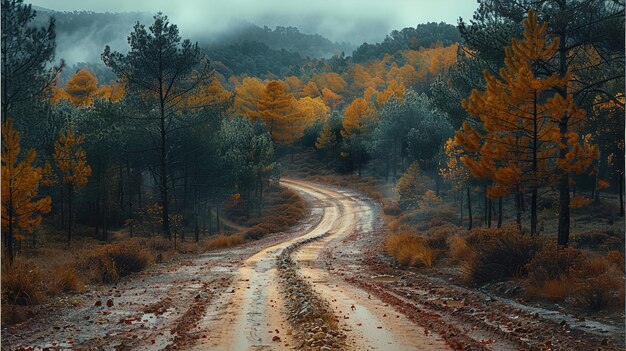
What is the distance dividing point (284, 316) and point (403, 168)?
56.0 meters

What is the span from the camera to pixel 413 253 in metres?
23.1

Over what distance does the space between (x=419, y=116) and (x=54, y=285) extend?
169 ft

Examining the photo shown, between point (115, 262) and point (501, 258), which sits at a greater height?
point (501, 258)

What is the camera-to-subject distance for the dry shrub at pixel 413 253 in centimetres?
2212

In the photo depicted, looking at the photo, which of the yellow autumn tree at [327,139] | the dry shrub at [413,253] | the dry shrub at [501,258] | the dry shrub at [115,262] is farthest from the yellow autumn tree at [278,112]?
the dry shrub at [501,258]

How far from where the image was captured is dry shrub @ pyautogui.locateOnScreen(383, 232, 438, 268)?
2212 cm

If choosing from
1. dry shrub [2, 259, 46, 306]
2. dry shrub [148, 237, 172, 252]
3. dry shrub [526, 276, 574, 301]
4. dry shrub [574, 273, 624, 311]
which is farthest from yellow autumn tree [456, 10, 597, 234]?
dry shrub [148, 237, 172, 252]

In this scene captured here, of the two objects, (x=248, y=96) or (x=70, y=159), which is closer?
(x=70, y=159)

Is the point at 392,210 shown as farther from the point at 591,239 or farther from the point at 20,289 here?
the point at 20,289

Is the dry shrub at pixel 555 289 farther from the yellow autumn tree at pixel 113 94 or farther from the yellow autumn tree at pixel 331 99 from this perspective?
the yellow autumn tree at pixel 331 99

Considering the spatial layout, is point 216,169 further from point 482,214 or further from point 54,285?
point 54,285

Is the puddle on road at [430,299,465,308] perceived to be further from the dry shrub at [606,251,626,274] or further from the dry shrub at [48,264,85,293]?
the dry shrub at [48,264,85,293]

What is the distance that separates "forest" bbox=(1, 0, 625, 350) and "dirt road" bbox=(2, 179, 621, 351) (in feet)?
0.84

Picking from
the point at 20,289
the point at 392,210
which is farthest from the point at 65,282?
the point at 392,210
